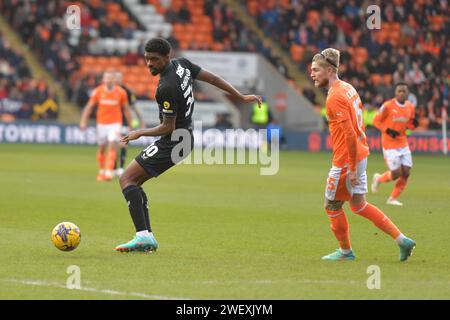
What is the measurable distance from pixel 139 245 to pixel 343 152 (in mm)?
2587

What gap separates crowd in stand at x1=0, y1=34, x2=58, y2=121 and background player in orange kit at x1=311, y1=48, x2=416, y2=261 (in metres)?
29.1

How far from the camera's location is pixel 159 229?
13.9m

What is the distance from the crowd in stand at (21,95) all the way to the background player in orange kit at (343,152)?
29110 millimetres

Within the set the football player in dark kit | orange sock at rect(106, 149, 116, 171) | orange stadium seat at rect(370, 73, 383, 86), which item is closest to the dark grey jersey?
the football player in dark kit

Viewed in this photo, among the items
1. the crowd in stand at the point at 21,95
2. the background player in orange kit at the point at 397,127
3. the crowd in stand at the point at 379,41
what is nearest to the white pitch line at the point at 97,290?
the background player in orange kit at the point at 397,127

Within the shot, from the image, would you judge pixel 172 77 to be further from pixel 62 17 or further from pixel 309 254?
pixel 62 17

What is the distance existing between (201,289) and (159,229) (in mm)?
5186

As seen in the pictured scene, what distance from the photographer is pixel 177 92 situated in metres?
11.0

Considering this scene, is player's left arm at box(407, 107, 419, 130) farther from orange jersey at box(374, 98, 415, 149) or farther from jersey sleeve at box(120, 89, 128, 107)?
jersey sleeve at box(120, 89, 128, 107)

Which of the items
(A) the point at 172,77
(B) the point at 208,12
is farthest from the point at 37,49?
(A) the point at 172,77

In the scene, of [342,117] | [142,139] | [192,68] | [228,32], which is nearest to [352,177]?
[342,117]

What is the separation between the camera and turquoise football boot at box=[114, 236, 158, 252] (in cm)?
1122

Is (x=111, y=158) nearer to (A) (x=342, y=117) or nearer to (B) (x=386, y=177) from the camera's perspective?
(B) (x=386, y=177)

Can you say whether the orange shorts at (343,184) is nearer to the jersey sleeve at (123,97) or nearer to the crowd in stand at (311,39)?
the jersey sleeve at (123,97)
